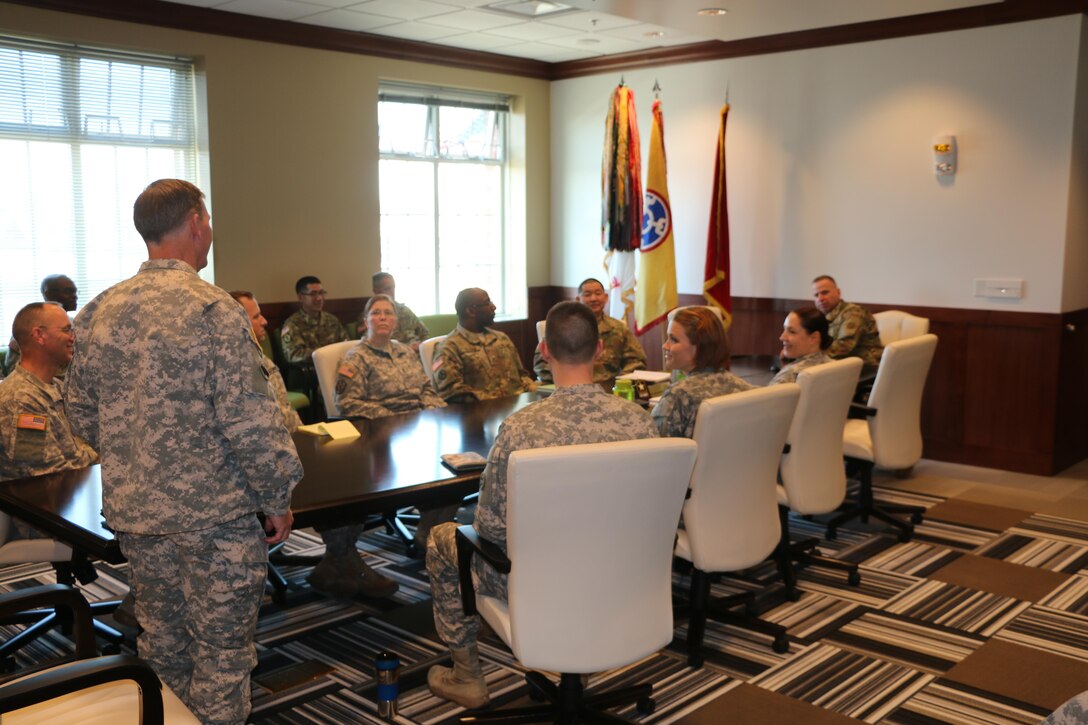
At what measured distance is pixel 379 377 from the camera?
4.80m

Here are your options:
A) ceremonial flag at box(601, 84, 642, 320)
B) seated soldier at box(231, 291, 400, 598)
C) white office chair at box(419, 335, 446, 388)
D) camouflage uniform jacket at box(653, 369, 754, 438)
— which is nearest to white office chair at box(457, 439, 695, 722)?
camouflage uniform jacket at box(653, 369, 754, 438)

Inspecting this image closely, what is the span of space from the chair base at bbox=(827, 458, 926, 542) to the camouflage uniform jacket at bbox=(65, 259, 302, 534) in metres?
3.46

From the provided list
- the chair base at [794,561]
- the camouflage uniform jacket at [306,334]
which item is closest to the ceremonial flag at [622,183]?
the camouflage uniform jacket at [306,334]

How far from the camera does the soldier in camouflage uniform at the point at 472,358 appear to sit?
510 cm

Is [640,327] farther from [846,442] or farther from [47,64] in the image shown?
[47,64]

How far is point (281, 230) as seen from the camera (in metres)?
7.30

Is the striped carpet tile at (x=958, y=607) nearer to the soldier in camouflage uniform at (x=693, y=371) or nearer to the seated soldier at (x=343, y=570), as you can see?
the soldier in camouflage uniform at (x=693, y=371)

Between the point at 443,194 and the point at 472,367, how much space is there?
3.90 m

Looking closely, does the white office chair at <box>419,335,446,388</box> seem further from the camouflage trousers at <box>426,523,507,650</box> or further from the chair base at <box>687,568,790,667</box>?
the camouflage trousers at <box>426,523,507,650</box>

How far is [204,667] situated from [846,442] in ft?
11.5

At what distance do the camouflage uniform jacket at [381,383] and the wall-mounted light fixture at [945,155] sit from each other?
3852 mm

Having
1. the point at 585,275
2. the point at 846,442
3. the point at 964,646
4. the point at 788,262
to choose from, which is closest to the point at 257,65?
the point at 585,275

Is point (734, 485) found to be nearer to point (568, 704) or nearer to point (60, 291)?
point (568, 704)

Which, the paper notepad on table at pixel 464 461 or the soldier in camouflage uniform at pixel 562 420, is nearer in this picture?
the soldier in camouflage uniform at pixel 562 420
